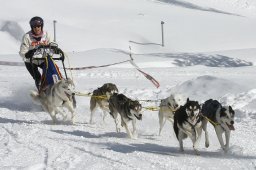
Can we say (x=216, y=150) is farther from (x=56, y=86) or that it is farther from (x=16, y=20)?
(x=16, y=20)

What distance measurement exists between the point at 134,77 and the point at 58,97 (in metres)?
7.19

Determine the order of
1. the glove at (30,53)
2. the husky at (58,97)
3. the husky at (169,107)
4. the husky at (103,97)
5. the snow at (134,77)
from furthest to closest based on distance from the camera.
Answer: the glove at (30,53) < the husky at (103,97) < the husky at (58,97) < the husky at (169,107) < the snow at (134,77)

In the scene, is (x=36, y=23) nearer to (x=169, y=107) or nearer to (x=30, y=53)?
(x=30, y=53)

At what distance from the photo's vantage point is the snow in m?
5.45

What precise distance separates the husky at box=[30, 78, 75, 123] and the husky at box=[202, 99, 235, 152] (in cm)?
221

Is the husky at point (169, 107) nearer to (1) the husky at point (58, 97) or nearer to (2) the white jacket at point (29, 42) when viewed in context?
(1) the husky at point (58, 97)

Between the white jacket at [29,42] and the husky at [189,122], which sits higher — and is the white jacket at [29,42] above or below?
above

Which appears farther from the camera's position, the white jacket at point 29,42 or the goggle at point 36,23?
the white jacket at point 29,42

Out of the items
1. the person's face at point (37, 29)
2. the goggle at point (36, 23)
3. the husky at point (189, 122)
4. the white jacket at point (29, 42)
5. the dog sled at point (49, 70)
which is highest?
the goggle at point (36, 23)

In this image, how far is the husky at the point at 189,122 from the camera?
548cm

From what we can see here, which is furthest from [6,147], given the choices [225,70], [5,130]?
[225,70]

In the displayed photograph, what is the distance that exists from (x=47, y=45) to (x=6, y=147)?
253 cm

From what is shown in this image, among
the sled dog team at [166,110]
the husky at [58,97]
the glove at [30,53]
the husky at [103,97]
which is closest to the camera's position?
the sled dog team at [166,110]

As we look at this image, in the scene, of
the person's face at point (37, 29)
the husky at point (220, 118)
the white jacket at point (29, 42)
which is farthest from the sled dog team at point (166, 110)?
the person's face at point (37, 29)
